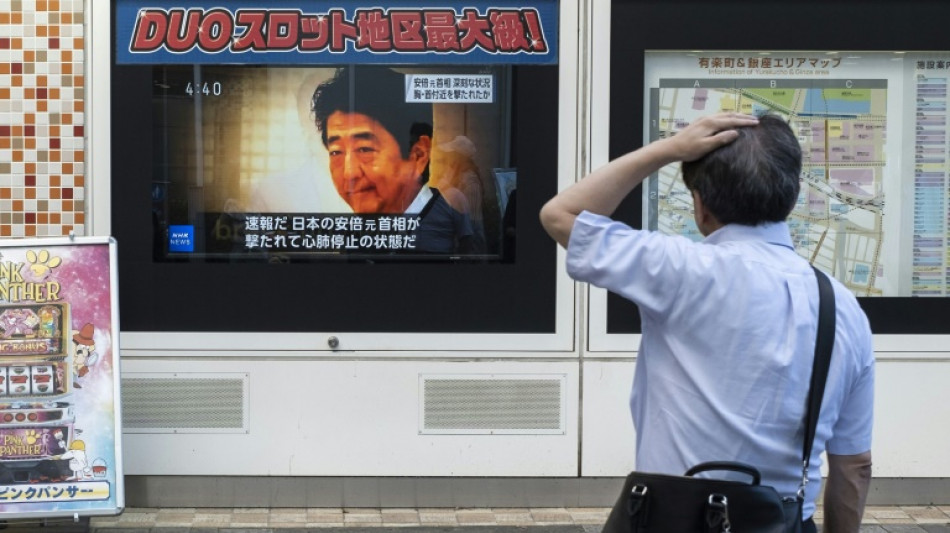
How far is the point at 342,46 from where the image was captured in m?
6.37

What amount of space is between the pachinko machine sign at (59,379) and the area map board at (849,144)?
9.30 feet

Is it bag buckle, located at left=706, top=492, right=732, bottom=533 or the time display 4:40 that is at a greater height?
the time display 4:40

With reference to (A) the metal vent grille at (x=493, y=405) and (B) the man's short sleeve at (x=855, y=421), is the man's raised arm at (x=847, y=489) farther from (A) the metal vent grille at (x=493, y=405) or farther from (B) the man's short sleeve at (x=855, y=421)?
(A) the metal vent grille at (x=493, y=405)

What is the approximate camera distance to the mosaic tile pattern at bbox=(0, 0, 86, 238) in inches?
245

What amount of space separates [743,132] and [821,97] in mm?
4309

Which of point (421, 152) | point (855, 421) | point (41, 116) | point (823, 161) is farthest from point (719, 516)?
point (41, 116)

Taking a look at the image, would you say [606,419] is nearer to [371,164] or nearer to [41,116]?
[371,164]

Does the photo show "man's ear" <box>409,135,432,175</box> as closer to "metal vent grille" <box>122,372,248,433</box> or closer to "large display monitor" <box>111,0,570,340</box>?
"large display monitor" <box>111,0,570,340</box>

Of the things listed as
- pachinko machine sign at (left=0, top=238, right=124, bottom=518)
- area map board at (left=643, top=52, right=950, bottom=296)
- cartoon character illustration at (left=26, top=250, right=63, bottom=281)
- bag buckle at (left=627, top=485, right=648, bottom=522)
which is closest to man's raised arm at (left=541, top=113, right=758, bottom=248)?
bag buckle at (left=627, top=485, right=648, bottom=522)

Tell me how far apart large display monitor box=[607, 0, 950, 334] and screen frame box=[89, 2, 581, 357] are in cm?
24

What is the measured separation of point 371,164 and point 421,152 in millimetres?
268

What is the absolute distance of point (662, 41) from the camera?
646cm

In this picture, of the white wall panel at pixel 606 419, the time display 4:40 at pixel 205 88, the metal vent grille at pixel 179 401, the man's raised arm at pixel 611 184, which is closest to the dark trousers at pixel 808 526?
the man's raised arm at pixel 611 184

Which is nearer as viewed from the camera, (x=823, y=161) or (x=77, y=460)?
(x=77, y=460)
